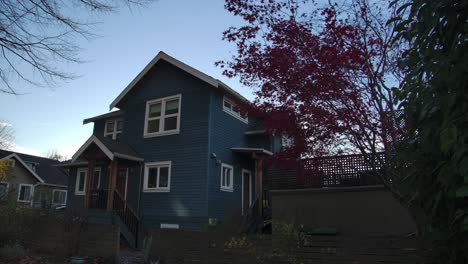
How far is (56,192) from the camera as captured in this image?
117 feet

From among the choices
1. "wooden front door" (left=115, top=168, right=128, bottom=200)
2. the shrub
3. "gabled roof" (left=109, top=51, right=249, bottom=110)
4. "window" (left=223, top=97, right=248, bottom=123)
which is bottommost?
the shrub

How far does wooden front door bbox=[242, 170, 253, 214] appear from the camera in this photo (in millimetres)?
16359

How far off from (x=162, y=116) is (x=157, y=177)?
9.25 ft

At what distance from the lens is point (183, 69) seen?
14.9m

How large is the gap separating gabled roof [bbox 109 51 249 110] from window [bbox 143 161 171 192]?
12.9 feet

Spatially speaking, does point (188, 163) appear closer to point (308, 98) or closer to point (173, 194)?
point (173, 194)

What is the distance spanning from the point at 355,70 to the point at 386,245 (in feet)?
11.8

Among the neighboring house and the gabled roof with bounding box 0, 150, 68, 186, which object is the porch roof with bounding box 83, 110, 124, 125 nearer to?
the neighboring house

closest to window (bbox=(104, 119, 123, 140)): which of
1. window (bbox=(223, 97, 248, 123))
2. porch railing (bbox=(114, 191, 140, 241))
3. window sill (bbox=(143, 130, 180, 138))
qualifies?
window sill (bbox=(143, 130, 180, 138))

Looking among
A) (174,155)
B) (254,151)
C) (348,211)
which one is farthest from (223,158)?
(348,211)

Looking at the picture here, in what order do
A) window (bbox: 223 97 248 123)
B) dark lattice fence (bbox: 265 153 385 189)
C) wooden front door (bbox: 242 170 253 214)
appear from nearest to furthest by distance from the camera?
dark lattice fence (bbox: 265 153 385 189), window (bbox: 223 97 248 123), wooden front door (bbox: 242 170 253 214)

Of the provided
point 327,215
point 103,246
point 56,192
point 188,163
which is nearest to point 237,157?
point 188,163

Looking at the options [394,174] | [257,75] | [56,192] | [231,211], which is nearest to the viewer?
[394,174]

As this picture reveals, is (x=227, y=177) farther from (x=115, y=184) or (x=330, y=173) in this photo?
(x=330, y=173)
